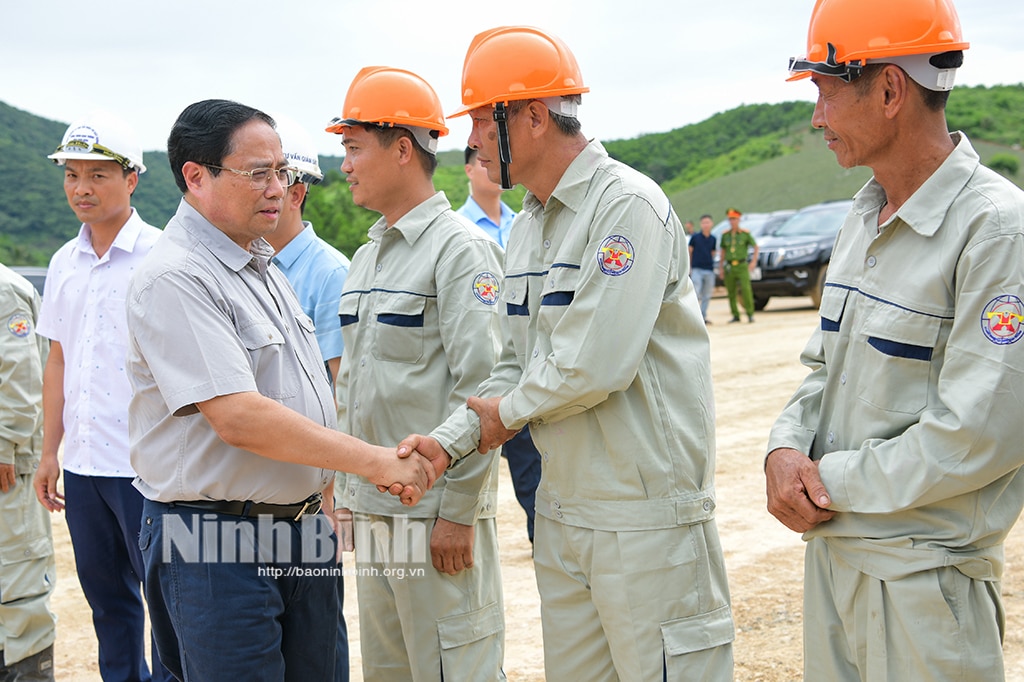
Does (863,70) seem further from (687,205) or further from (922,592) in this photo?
(687,205)

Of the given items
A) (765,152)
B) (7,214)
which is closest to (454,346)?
(7,214)

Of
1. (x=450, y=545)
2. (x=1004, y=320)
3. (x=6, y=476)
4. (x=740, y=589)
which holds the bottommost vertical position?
(x=740, y=589)

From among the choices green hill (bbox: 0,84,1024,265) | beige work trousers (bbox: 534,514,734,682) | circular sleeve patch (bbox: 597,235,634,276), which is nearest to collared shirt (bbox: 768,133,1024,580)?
beige work trousers (bbox: 534,514,734,682)

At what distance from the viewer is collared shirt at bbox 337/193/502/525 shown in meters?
3.50

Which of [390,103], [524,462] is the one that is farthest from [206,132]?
[524,462]

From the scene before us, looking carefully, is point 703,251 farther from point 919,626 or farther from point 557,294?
point 919,626

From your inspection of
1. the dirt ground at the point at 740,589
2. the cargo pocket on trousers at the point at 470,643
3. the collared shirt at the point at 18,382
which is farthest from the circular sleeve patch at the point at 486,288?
the collared shirt at the point at 18,382

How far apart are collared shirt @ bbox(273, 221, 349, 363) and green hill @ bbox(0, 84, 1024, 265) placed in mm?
11018

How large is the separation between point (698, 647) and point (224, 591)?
52.9 inches

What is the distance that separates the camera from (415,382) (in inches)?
140

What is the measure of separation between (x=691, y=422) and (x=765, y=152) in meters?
65.3

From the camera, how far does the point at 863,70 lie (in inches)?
97.7

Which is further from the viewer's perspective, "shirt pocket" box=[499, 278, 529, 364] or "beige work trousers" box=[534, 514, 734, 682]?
"shirt pocket" box=[499, 278, 529, 364]

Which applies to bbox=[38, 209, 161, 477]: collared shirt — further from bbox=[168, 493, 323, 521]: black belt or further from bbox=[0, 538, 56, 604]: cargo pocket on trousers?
bbox=[168, 493, 323, 521]: black belt
